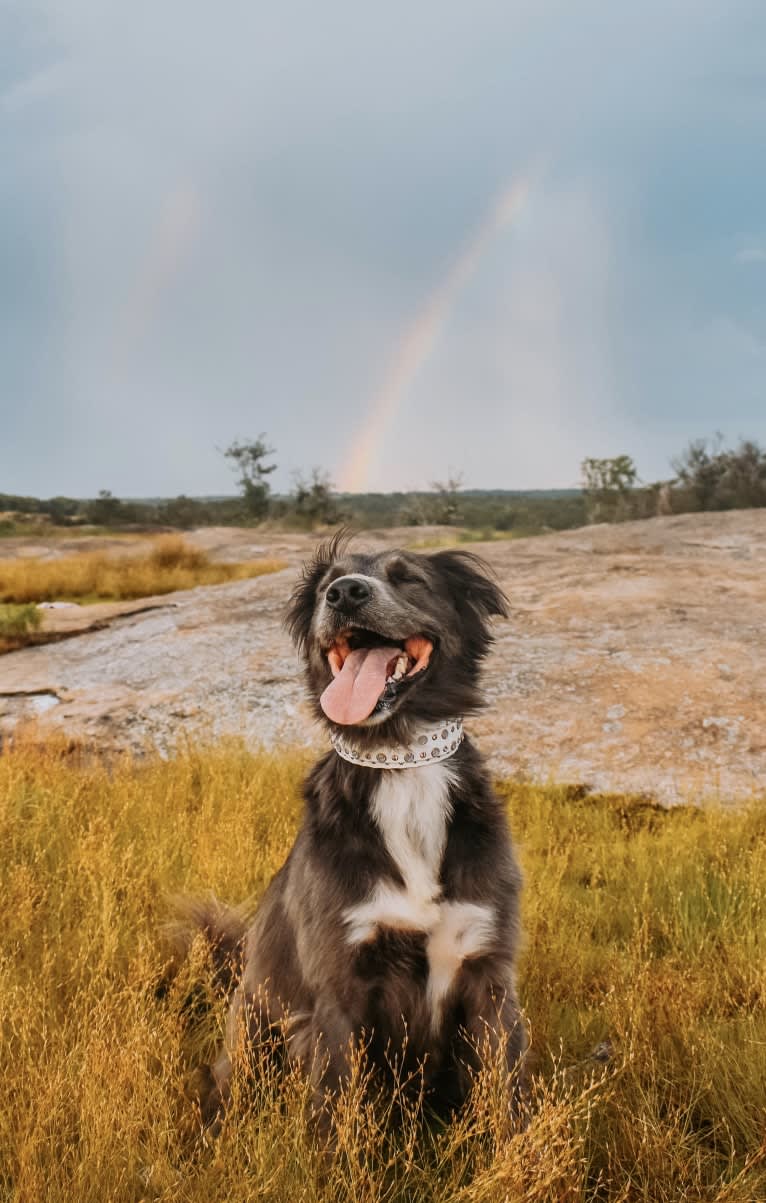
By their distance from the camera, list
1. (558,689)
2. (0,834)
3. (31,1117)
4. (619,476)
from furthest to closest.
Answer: (619,476)
(558,689)
(0,834)
(31,1117)

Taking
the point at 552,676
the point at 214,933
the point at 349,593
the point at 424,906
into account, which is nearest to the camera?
the point at 424,906

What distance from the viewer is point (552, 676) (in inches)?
279

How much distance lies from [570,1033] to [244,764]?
3260mm

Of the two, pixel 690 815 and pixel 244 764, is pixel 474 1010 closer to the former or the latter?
pixel 690 815

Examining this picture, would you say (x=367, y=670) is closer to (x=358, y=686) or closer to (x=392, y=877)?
(x=358, y=686)

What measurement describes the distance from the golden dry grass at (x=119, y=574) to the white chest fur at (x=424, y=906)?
1245 cm

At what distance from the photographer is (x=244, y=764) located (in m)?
5.91

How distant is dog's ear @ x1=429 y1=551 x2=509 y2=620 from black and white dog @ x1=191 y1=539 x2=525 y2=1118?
3.3 inches

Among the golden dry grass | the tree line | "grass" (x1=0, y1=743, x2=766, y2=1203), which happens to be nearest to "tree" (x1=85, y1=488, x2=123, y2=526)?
the tree line

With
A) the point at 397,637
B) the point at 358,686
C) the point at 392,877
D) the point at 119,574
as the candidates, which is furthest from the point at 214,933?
the point at 119,574

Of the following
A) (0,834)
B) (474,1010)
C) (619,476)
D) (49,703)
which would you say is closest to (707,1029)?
(474,1010)

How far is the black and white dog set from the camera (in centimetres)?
244

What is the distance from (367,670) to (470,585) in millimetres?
562

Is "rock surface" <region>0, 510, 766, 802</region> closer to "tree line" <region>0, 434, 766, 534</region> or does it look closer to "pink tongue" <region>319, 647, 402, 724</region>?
"pink tongue" <region>319, 647, 402, 724</region>
